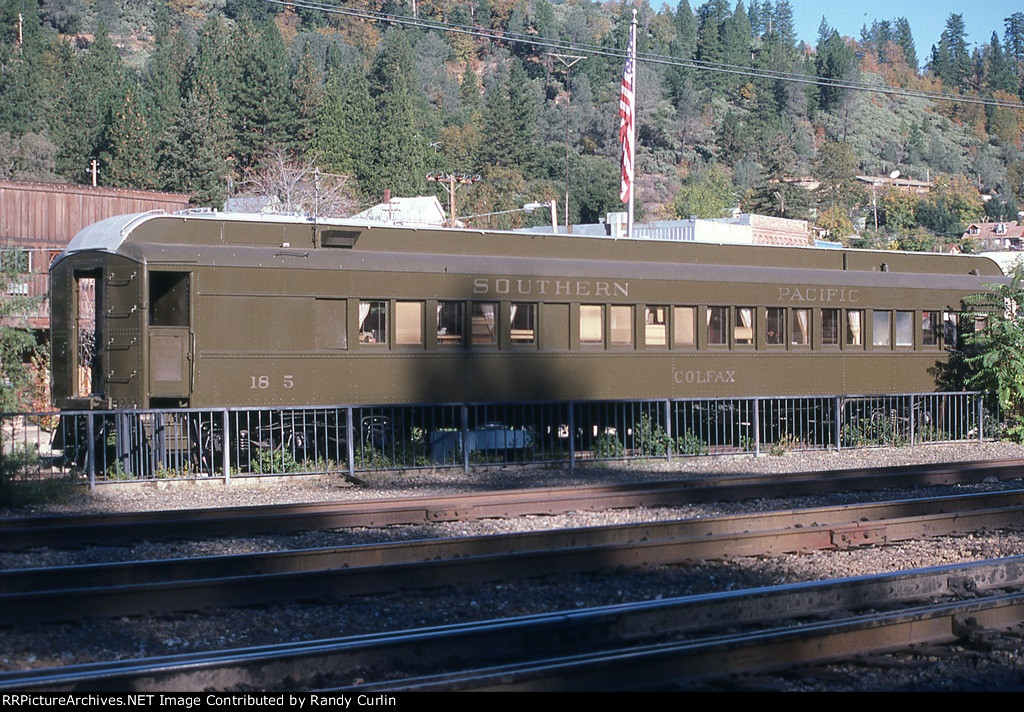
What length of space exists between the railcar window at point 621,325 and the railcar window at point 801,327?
140 inches

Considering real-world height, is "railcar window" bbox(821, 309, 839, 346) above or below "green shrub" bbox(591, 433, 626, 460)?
above

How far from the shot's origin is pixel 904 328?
22812mm

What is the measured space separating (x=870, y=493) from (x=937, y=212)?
330ft

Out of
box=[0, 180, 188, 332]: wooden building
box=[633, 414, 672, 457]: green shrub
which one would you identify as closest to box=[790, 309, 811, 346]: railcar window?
box=[633, 414, 672, 457]: green shrub

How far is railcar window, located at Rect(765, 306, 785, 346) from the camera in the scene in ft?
69.6

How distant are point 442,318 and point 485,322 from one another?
0.76 m

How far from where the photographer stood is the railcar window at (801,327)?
21.5 meters

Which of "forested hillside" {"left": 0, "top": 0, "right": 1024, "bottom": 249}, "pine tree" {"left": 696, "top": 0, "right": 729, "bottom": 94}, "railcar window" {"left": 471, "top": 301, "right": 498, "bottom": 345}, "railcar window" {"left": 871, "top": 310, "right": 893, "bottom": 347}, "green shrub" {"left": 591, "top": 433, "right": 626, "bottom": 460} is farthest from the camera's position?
"pine tree" {"left": 696, "top": 0, "right": 729, "bottom": 94}

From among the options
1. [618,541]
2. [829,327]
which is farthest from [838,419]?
[618,541]

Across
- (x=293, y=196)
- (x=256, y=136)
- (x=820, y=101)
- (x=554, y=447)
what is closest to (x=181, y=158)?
(x=256, y=136)

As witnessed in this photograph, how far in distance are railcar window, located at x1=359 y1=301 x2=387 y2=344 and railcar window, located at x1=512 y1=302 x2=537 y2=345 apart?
222 cm

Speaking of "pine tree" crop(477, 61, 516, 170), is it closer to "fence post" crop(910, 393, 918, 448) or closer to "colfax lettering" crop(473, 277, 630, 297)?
"colfax lettering" crop(473, 277, 630, 297)

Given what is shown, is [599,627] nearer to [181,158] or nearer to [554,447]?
[554,447]

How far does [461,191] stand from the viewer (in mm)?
97250
